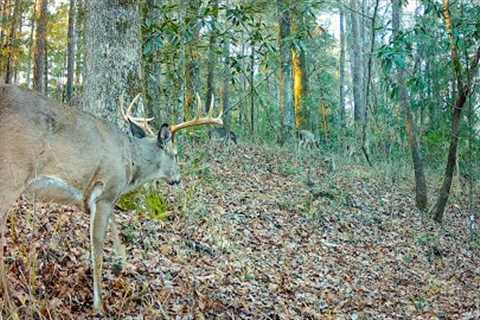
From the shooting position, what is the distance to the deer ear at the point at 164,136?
679 cm

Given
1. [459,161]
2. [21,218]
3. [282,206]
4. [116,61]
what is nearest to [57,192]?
[21,218]

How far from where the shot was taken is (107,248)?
6484mm

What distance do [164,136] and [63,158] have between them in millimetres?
1948

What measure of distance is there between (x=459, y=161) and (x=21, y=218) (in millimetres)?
15365

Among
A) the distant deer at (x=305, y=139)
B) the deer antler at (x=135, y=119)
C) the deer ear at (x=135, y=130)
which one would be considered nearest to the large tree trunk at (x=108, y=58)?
the deer antler at (x=135, y=119)

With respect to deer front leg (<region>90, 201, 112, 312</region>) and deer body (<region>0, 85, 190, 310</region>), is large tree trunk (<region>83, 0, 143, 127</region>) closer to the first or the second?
deer body (<region>0, 85, 190, 310</region>)

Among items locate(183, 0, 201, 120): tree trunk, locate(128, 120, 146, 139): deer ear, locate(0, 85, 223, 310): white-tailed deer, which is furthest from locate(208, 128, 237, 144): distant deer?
locate(0, 85, 223, 310): white-tailed deer

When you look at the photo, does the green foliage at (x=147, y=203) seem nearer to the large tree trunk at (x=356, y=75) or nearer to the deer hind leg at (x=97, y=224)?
the deer hind leg at (x=97, y=224)

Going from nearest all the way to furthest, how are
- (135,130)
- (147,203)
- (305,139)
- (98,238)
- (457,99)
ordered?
(98,238) < (135,130) < (147,203) < (457,99) < (305,139)

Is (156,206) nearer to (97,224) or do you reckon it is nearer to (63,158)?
(97,224)

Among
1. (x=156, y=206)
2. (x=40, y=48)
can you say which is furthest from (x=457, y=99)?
(x=40, y=48)

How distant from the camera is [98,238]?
17.8ft

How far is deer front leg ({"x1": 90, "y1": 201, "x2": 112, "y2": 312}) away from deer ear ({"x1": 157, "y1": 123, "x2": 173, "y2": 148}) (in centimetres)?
142

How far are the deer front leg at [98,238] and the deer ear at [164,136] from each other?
4.66 ft
